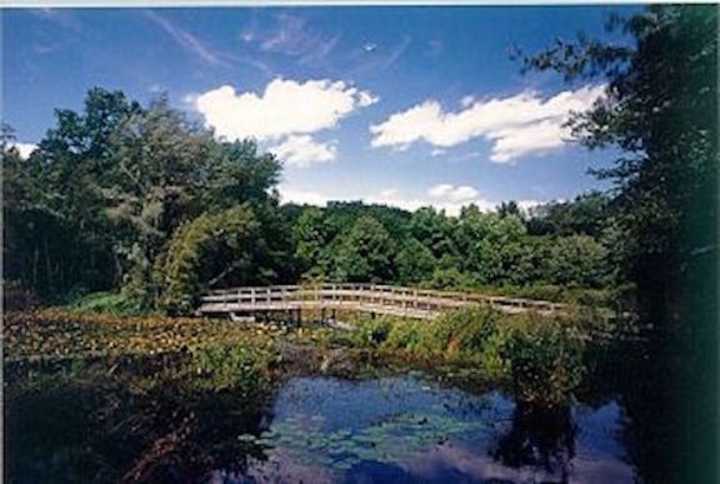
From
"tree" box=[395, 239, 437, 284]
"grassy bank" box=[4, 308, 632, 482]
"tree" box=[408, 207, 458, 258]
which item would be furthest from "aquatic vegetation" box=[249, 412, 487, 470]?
"tree" box=[408, 207, 458, 258]

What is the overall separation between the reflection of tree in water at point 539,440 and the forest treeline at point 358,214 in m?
Answer: 0.49

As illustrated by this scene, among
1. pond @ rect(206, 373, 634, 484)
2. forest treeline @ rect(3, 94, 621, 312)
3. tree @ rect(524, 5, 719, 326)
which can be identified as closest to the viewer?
tree @ rect(524, 5, 719, 326)

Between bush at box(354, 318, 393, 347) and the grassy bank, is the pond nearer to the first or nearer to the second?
the grassy bank

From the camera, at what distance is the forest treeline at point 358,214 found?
378 cm

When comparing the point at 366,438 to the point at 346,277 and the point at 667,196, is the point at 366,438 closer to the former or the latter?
the point at 346,277

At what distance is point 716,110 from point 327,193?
143 cm

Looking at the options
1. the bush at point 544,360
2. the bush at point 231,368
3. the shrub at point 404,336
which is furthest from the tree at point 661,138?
the bush at point 231,368

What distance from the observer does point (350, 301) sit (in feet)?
13.2

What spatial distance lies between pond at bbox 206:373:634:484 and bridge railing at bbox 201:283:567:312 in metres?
0.30

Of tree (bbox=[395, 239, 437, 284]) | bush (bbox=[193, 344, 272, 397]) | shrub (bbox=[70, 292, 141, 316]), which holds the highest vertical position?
tree (bbox=[395, 239, 437, 284])

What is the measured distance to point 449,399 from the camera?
3.93 m

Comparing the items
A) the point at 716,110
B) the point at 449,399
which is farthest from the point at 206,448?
the point at 716,110

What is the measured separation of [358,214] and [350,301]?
335 millimetres

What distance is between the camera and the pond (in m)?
3.84
